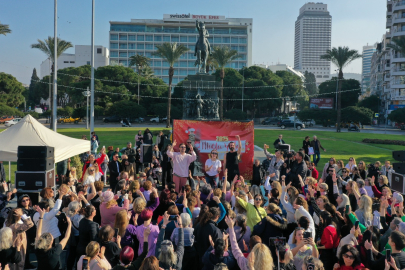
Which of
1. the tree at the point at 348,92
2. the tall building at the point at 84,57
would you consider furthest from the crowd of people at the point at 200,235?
the tall building at the point at 84,57

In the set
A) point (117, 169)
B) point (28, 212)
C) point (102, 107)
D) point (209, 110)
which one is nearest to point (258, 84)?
point (102, 107)

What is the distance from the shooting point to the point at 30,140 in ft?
36.6

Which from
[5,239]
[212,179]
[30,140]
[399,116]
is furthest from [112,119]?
[5,239]

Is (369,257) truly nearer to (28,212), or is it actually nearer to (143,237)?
(143,237)

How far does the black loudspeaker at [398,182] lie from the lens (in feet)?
26.5

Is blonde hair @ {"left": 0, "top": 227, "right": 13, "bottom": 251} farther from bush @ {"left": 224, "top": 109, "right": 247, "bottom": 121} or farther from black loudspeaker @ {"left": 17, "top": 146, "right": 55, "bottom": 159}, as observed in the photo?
bush @ {"left": 224, "top": 109, "right": 247, "bottom": 121}

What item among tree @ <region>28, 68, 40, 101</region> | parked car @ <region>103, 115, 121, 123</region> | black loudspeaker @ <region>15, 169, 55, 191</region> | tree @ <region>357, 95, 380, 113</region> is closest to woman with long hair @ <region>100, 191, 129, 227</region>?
black loudspeaker @ <region>15, 169, 55, 191</region>

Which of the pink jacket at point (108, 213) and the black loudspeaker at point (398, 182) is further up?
the black loudspeaker at point (398, 182)

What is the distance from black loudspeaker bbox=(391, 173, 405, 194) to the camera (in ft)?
26.5

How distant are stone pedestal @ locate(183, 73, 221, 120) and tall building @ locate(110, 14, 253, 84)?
102 meters

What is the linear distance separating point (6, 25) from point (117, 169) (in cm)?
3334

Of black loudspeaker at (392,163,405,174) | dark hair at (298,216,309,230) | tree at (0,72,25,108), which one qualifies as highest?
tree at (0,72,25,108)

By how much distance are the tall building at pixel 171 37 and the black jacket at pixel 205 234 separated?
126710 mm

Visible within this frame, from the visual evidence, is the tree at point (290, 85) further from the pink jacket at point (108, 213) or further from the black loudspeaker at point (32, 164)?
the pink jacket at point (108, 213)
